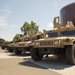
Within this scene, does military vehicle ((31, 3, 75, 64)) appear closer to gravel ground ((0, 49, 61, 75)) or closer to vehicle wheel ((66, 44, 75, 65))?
vehicle wheel ((66, 44, 75, 65))

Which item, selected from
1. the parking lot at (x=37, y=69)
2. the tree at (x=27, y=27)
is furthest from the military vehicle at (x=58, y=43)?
the tree at (x=27, y=27)

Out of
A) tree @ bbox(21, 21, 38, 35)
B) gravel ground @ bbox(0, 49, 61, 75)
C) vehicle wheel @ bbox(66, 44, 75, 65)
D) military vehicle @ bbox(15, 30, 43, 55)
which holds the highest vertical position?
tree @ bbox(21, 21, 38, 35)

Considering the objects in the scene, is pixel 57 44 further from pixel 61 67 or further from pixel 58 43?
pixel 61 67

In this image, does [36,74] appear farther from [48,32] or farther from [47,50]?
[48,32]

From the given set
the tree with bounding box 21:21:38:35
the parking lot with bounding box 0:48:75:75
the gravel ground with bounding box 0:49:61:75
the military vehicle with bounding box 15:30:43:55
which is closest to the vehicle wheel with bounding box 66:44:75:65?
the parking lot with bounding box 0:48:75:75

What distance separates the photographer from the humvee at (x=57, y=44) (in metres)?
8.11

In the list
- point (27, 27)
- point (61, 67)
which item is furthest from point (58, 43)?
point (27, 27)

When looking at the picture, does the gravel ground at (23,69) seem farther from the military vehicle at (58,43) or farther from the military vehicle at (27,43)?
the military vehicle at (27,43)

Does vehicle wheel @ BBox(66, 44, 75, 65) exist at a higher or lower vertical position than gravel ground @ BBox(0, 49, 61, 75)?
higher

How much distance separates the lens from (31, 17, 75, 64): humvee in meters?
8.11

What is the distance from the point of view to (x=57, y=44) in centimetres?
835

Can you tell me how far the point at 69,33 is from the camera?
966 centimetres

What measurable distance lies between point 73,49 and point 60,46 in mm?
539

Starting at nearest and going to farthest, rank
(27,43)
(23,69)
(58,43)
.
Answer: (23,69) → (58,43) → (27,43)
